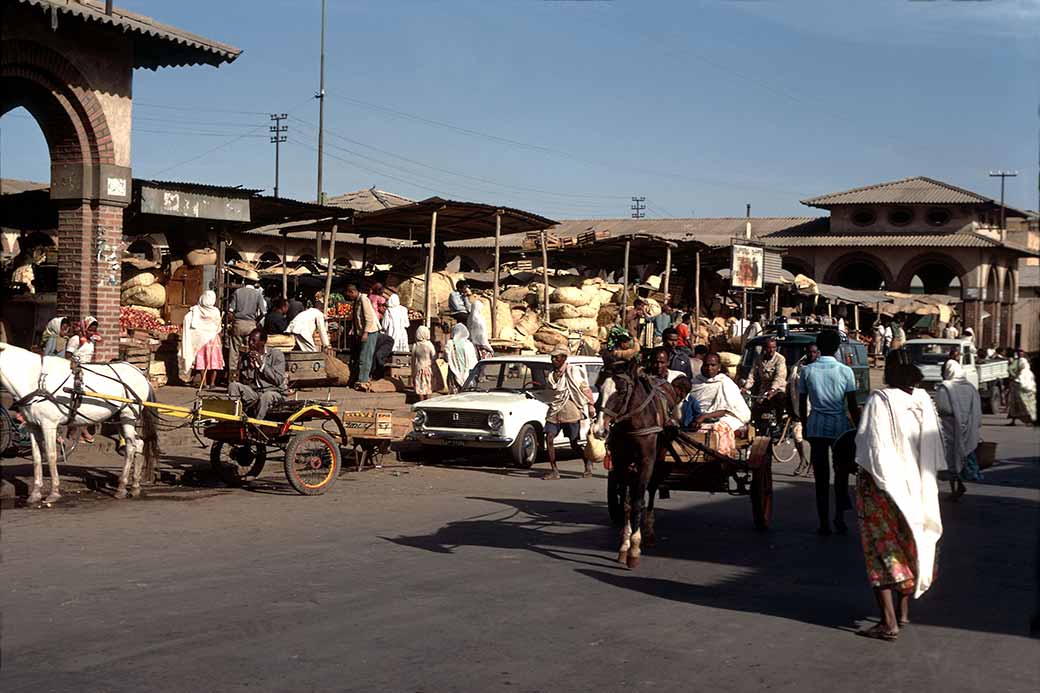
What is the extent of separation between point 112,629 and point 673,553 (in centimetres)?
500

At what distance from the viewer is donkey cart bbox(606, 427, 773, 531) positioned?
10.8 metres

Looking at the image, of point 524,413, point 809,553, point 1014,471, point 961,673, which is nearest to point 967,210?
point 1014,471

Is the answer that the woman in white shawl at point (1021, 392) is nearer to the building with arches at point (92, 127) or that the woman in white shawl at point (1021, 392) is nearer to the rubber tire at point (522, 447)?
the rubber tire at point (522, 447)

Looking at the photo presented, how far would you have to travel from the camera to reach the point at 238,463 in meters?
14.8

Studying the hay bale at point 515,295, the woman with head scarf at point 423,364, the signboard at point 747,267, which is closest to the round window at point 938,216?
the signboard at point 747,267

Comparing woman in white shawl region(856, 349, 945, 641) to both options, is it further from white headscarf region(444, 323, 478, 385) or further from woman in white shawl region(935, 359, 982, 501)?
white headscarf region(444, 323, 478, 385)

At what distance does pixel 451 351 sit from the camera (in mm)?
21922

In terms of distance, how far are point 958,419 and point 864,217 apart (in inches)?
1796

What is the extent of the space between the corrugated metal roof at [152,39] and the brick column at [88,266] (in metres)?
2.82

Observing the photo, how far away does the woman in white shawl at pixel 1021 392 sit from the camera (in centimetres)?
2638

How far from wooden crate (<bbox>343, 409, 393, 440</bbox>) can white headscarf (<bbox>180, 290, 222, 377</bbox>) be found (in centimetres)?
495

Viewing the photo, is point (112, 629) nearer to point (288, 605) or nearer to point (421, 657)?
point (288, 605)

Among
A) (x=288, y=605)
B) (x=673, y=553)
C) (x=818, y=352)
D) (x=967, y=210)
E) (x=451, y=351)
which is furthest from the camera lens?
(x=967, y=210)

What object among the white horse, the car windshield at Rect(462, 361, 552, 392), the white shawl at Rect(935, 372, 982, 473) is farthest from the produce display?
the white shawl at Rect(935, 372, 982, 473)
